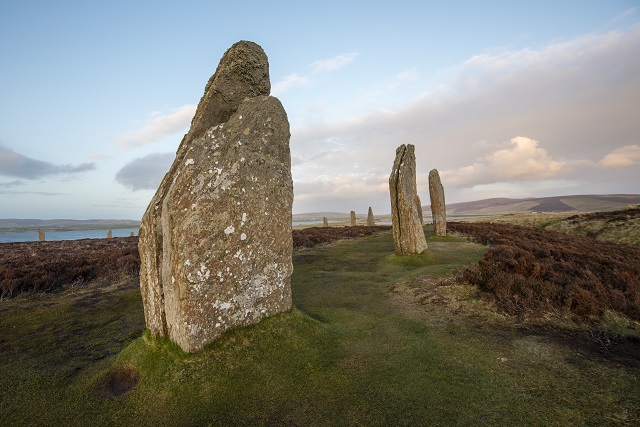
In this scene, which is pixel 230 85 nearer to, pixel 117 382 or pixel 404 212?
pixel 117 382

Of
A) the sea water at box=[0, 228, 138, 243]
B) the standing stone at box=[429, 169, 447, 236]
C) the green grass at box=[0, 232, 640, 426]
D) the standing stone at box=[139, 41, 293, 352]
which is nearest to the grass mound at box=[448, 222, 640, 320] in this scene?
the green grass at box=[0, 232, 640, 426]

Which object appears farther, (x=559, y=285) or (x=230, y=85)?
(x=559, y=285)

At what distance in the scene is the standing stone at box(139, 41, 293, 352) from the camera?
15.0ft

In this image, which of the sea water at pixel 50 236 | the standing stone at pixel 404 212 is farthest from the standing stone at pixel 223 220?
the sea water at pixel 50 236

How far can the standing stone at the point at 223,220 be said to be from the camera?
457cm

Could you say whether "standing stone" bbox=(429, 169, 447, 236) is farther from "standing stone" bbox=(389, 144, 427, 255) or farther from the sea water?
the sea water

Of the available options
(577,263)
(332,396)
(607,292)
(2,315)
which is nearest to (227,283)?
(332,396)

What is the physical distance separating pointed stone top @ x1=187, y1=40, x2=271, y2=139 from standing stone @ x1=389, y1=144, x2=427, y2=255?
828 cm

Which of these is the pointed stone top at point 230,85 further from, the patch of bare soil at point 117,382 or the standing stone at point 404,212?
the standing stone at point 404,212

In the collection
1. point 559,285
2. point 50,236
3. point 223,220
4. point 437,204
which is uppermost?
point 437,204

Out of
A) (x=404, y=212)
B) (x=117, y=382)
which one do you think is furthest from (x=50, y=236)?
(x=117, y=382)

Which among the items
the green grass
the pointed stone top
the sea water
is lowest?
the green grass

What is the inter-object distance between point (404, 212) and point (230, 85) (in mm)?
8998

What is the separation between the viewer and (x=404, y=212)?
42.0 feet
